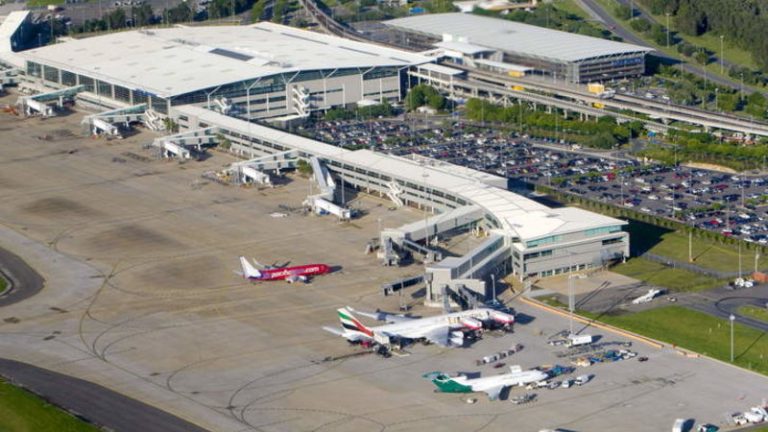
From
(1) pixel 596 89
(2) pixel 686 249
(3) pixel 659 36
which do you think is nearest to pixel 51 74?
(1) pixel 596 89

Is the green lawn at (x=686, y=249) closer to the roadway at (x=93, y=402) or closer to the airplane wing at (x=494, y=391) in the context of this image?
the airplane wing at (x=494, y=391)

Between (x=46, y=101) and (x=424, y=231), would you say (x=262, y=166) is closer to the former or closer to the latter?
(x=424, y=231)

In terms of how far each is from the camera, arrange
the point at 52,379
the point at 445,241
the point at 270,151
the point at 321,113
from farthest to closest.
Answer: the point at 321,113, the point at 270,151, the point at 445,241, the point at 52,379

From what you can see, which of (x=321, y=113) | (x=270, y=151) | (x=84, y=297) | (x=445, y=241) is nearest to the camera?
(x=84, y=297)

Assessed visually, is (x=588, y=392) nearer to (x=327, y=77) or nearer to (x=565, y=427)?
(x=565, y=427)

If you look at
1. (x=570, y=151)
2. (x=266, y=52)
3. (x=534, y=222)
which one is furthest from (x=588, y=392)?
(x=266, y=52)

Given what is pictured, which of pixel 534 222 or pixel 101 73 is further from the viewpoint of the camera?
pixel 101 73
